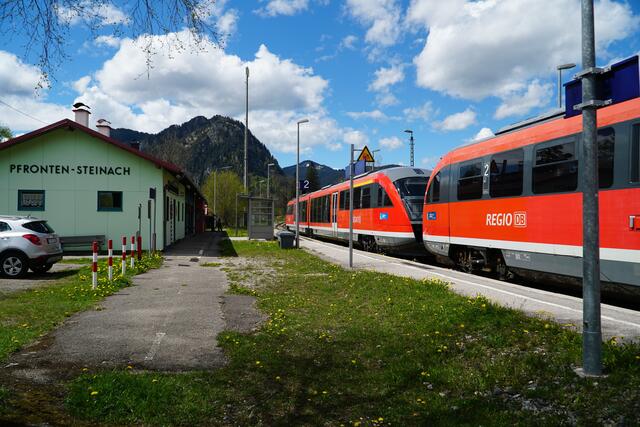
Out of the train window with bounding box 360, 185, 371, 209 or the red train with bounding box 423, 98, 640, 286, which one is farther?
the train window with bounding box 360, 185, 371, 209

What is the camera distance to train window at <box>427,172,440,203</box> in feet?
46.8

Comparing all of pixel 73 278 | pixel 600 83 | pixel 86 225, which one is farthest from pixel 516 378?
pixel 86 225

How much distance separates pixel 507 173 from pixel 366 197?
10.1m

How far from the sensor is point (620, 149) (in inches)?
305

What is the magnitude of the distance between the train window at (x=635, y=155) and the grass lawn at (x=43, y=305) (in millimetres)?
8404

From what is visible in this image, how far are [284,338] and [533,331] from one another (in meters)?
3.06

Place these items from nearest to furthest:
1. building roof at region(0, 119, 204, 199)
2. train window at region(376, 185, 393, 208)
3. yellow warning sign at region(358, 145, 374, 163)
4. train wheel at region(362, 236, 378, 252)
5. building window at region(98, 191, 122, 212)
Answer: yellow warning sign at region(358, 145, 374, 163), train window at region(376, 185, 393, 208), building roof at region(0, 119, 204, 199), train wheel at region(362, 236, 378, 252), building window at region(98, 191, 122, 212)

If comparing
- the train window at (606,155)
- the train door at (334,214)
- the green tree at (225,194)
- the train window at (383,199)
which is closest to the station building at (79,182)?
the train door at (334,214)

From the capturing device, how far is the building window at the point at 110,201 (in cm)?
2175

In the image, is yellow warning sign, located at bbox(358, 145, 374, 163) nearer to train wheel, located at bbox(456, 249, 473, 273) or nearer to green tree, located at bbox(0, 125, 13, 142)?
train wheel, located at bbox(456, 249, 473, 273)

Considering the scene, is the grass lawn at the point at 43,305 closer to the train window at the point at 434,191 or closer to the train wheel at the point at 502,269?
the train window at the point at 434,191

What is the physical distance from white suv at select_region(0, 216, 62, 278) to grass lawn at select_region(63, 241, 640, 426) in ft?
28.7

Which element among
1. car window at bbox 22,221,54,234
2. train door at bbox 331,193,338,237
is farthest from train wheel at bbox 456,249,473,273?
→ train door at bbox 331,193,338,237

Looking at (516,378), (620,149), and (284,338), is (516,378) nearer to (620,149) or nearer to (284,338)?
(284,338)
